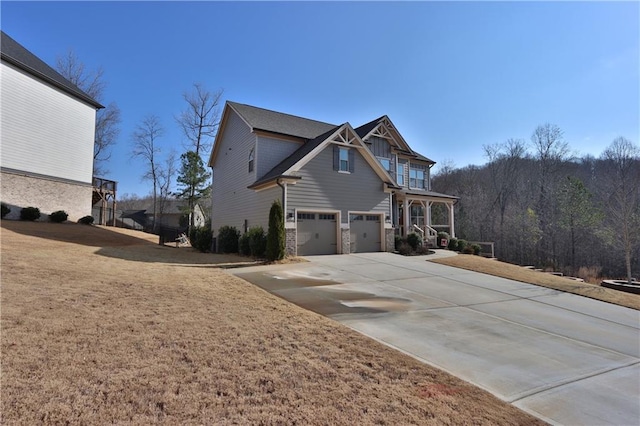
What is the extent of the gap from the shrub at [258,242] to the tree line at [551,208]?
22.5m

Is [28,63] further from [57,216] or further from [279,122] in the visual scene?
[279,122]

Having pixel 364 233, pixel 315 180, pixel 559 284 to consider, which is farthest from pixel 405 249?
pixel 559 284

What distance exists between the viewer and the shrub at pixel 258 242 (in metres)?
15.0

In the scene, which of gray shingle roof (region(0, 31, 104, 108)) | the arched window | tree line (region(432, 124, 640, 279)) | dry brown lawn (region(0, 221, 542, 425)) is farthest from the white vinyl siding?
tree line (region(432, 124, 640, 279))

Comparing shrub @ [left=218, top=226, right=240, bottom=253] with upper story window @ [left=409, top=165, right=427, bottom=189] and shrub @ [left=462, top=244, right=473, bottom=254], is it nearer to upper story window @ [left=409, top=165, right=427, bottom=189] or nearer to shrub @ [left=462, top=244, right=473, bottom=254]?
upper story window @ [left=409, top=165, right=427, bottom=189]

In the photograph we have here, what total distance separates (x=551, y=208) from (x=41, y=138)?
43.2 meters

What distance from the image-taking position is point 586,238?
3041cm

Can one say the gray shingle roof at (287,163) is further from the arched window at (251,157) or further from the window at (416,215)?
the window at (416,215)

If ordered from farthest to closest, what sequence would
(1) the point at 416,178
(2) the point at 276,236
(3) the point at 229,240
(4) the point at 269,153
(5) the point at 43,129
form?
(1) the point at 416,178 → (5) the point at 43,129 → (3) the point at 229,240 → (4) the point at 269,153 → (2) the point at 276,236

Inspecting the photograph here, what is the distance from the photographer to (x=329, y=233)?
55.8ft

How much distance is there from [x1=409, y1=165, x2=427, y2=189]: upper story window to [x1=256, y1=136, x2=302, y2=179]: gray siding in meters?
10.1

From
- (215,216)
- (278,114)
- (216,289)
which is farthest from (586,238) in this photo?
(216,289)

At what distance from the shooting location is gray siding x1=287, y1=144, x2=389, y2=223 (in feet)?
52.8

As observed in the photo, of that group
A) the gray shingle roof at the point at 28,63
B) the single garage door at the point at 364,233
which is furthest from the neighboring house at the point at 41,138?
the single garage door at the point at 364,233
